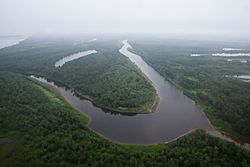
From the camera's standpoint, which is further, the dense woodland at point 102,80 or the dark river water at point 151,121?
the dense woodland at point 102,80

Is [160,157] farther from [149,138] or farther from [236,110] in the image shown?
[236,110]

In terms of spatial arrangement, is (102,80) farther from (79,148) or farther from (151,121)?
(79,148)

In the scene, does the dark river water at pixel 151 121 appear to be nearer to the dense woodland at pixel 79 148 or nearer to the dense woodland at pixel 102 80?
the dense woodland at pixel 102 80

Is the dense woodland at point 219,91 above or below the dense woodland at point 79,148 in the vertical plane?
above

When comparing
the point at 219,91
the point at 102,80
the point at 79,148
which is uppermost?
the point at 102,80

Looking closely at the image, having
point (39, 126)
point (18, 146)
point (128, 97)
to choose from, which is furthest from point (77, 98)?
point (18, 146)

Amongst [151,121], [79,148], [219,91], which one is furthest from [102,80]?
[79,148]

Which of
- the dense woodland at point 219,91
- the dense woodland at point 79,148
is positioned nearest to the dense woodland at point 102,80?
the dense woodland at point 219,91
